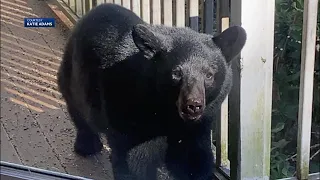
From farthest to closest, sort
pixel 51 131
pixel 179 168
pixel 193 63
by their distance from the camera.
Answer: pixel 179 168, pixel 51 131, pixel 193 63

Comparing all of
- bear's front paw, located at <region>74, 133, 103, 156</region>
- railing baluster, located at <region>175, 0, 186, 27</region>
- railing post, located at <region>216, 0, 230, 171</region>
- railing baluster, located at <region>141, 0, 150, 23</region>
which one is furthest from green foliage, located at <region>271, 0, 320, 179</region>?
bear's front paw, located at <region>74, 133, 103, 156</region>

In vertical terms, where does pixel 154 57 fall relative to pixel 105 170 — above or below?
above

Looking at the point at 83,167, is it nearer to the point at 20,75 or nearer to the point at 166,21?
the point at 20,75

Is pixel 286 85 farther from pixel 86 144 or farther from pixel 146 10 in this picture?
pixel 86 144

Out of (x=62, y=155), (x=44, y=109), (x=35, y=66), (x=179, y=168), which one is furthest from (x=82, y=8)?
(x=179, y=168)

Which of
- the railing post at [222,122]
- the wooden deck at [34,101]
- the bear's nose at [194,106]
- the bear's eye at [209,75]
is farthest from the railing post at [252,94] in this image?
the wooden deck at [34,101]

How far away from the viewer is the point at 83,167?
6.22ft

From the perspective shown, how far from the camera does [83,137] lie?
184 cm

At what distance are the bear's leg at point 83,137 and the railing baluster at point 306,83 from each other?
0.68 metres

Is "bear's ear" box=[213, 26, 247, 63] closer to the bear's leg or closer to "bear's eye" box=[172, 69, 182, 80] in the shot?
"bear's eye" box=[172, 69, 182, 80]

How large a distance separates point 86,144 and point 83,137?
3 cm

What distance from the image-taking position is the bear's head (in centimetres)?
166

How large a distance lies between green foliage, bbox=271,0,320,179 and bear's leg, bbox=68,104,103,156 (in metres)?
0.61

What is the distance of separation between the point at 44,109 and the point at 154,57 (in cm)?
38
